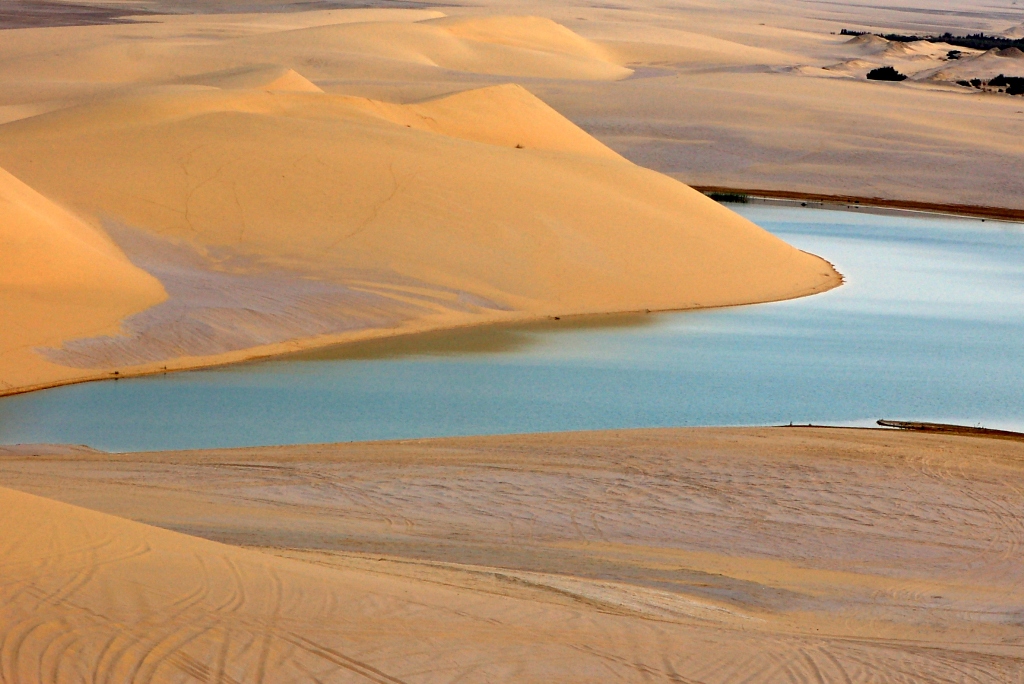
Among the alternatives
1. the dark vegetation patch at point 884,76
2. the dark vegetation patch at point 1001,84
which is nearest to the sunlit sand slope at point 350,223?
the dark vegetation patch at point 1001,84

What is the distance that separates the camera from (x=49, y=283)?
48.2ft

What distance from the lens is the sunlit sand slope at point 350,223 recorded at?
15.9m

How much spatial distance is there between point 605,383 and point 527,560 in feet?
18.7

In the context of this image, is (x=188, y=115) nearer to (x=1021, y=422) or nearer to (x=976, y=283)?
(x=976, y=283)

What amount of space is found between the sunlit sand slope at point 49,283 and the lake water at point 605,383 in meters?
1.21

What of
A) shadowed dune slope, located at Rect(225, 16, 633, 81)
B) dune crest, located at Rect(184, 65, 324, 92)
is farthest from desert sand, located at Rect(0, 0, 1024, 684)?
shadowed dune slope, located at Rect(225, 16, 633, 81)

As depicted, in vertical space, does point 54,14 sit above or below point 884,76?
above

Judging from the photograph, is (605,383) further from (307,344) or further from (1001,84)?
(1001,84)

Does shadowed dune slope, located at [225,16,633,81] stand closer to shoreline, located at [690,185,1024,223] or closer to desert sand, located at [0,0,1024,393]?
desert sand, located at [0,0,1024,393]

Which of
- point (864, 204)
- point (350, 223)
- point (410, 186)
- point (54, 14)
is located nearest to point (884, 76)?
point (864, 204)

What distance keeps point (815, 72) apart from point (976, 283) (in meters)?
32.9

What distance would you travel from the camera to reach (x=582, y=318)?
679 inches

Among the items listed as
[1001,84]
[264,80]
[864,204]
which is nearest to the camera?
[264,80]

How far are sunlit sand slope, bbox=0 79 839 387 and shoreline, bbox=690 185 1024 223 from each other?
7.86 meters
